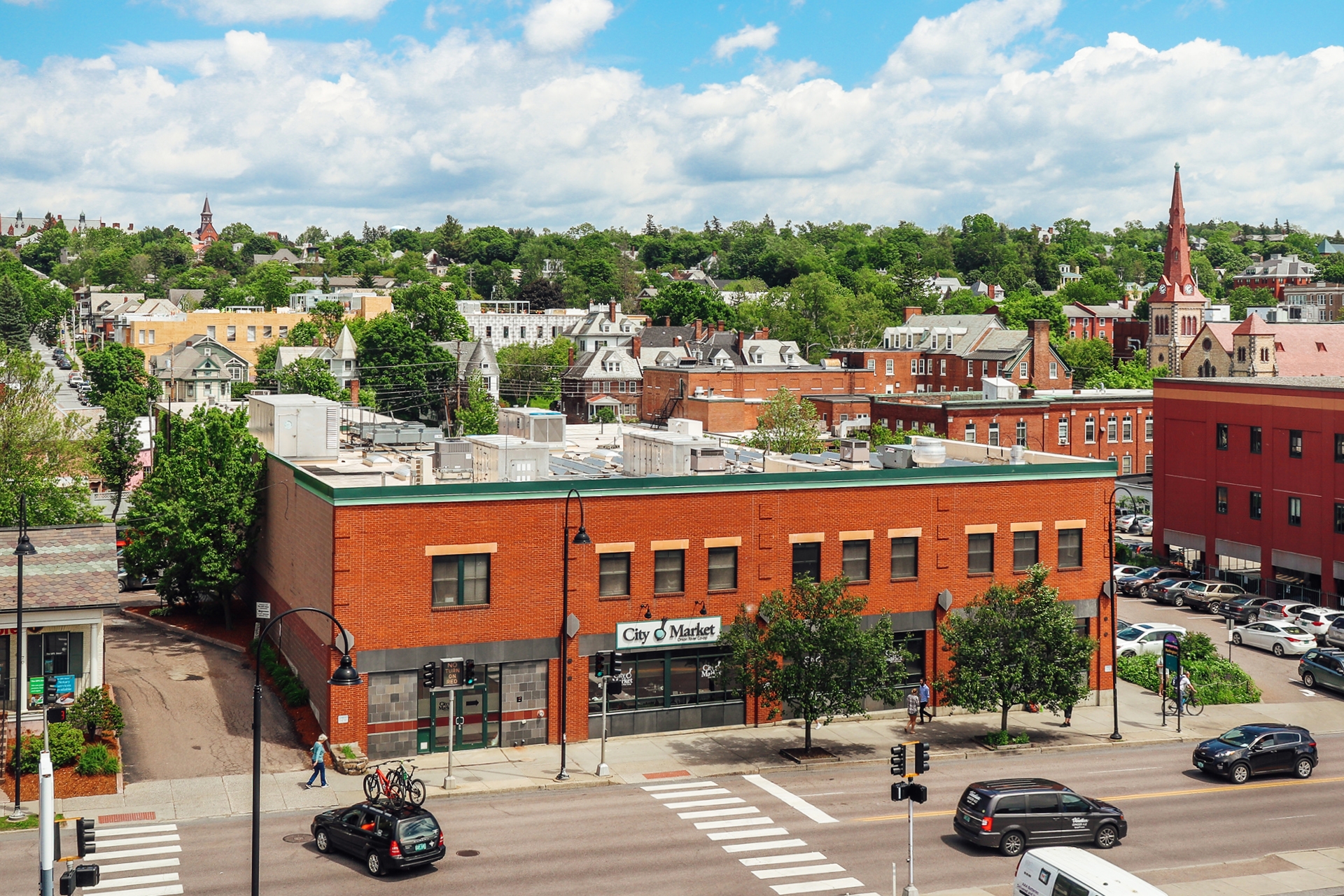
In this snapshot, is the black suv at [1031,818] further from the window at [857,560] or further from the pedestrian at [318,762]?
the pedestrian at [318,762]

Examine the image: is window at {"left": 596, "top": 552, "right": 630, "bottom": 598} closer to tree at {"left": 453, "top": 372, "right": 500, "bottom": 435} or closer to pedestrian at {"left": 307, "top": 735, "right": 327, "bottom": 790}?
pedestrian at {"left": 307, "top": 735, "right": 327, "bottom": 790}

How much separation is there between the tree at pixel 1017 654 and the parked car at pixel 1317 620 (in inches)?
933

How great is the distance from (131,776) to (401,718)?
7.47 m

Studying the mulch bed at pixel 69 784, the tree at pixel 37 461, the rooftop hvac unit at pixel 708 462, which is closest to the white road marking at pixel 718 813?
the rooftop hvac unit at pixel 708 462

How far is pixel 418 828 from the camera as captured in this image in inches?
1130

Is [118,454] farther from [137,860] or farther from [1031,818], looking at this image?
[1031,818]

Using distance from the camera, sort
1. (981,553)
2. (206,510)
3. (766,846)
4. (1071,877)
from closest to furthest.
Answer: (1071,877) → (766,846) → (981,553) → (206,510)

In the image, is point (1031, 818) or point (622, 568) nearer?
point (1031, 818)

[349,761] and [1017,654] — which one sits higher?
[1017,654]

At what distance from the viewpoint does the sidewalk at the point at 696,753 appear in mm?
34312

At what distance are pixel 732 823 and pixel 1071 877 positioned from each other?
33.7ft

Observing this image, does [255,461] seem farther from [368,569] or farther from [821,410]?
[821,410]

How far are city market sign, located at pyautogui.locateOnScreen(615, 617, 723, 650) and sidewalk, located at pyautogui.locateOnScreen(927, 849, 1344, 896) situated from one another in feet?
46.6

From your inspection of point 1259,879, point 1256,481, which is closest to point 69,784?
point 1259,879
